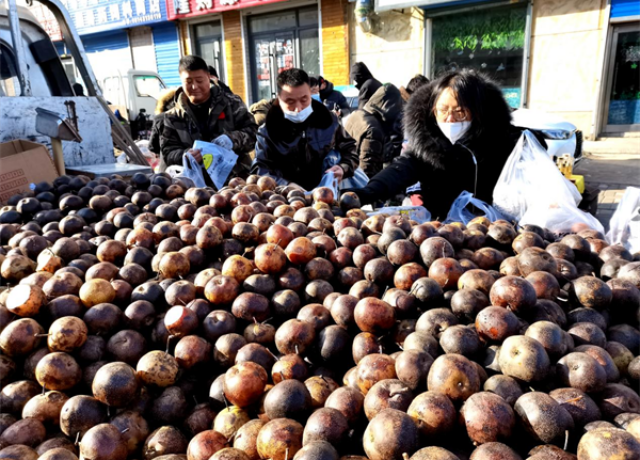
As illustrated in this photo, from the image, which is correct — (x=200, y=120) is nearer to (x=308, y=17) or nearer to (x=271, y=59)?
(x=308, y=17)

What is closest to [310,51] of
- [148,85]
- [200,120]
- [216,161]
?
[148,85]

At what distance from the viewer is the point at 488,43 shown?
12.3m

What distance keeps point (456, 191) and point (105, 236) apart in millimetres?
2703

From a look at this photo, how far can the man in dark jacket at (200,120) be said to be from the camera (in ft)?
16.0

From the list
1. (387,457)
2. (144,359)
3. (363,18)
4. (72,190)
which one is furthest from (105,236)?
(363,18)

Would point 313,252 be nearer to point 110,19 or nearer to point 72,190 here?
point 72,190

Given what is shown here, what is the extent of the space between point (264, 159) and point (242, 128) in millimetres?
1005

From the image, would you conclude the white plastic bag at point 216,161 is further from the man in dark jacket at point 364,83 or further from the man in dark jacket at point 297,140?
the man in dark jacket at point 364,83

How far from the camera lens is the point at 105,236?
267 cm

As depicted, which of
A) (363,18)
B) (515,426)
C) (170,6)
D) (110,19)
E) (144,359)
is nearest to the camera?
(515,426)

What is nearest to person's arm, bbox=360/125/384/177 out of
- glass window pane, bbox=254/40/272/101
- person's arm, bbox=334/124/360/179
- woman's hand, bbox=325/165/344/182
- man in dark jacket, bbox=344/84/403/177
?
man in dark jacket, bbox=344/84/403/177

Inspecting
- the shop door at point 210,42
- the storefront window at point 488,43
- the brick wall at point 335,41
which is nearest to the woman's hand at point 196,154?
the storefront window at point 488,43

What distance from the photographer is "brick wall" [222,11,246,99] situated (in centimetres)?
1658

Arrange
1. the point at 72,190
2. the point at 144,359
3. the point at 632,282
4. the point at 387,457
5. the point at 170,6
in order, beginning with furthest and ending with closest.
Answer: the point at 170,6
the point at 72,190
the point at 632,282
the point at 144,359
the point at 387,457
